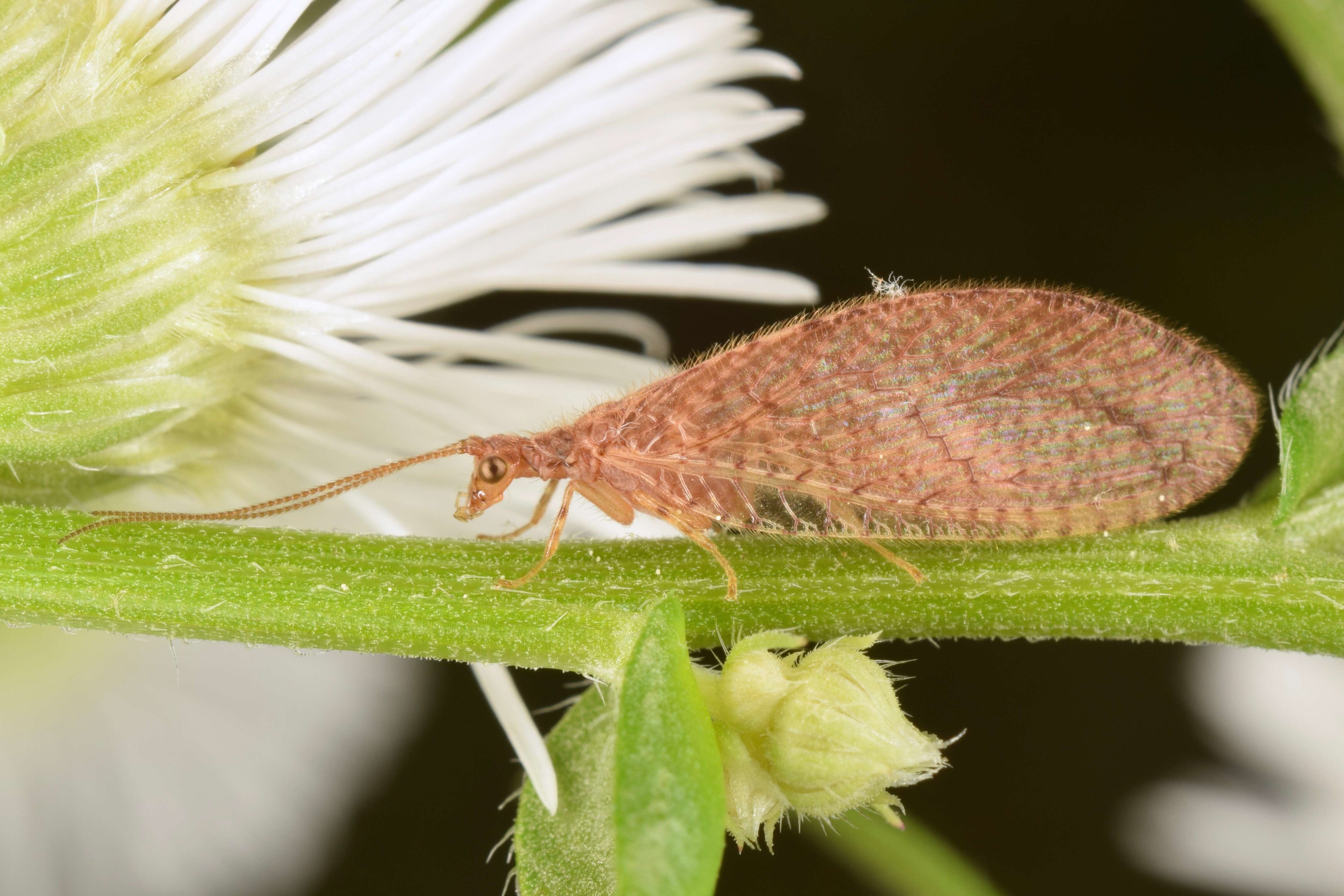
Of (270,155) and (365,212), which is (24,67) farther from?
(365,212)

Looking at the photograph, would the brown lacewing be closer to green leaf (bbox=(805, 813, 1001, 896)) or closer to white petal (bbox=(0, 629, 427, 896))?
green leaf (bbox=(805, 813, 1001, 896))

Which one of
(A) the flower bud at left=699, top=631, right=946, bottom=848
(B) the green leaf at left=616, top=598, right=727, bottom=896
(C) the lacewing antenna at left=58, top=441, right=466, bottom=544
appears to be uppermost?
(C) the lacewing antenna at left=58, top=441, right=466, bottom=544

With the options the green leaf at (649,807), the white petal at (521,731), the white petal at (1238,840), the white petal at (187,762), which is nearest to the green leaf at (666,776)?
the green leaf at (649,807)

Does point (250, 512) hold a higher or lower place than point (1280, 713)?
higher

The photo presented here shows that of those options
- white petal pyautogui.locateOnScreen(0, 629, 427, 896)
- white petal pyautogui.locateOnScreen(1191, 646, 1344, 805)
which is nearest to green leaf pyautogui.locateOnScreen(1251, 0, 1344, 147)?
white petal pyautogui.locateOnScreen(1191, 646, 1344, 805)

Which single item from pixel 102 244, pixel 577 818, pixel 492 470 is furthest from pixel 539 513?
pixel 102 244

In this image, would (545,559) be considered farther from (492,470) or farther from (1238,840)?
(1238,840)

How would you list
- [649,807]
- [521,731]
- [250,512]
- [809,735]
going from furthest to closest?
[521,731]
[250,512]
[809,735]
[649,807]
